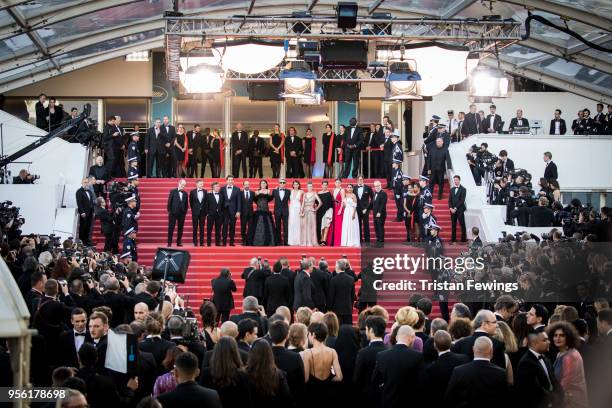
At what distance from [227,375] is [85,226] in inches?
588

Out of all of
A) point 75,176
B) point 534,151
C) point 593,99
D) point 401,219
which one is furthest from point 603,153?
point 75,176

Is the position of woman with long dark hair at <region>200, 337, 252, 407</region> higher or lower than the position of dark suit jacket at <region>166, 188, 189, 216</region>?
lower

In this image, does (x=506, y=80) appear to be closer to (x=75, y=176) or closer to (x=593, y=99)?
(x=75, y=176)

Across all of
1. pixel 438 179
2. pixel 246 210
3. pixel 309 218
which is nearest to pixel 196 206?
pixel 246 210

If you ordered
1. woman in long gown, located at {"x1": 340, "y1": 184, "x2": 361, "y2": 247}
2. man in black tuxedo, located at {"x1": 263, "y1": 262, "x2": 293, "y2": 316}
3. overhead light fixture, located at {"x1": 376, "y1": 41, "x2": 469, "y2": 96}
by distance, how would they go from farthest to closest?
woman in long gown, located at {"x1": 340, "y1": 184, "x2": 361, "y2": 247}
overhead light fixture, located at {"x1": 376, "y1": 41, "x2": 469, "y2": 96}
man in black tuxedo, located at {"x1": 263, "y1": 262, "x2": 293, "y2": 316}

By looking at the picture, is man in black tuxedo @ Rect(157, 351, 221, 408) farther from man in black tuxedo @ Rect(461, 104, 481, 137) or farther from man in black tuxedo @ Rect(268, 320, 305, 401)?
man in black tuxedo @ Rect(461, 104, 481, 137)

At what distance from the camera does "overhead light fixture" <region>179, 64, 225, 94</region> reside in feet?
63.3

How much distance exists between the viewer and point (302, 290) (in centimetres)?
1717

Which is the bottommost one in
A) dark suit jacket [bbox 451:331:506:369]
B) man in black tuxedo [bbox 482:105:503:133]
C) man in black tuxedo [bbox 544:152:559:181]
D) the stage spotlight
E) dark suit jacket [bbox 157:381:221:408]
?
dark suit jacket [bbox 157:381:221:408]

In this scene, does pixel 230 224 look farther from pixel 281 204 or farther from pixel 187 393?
pixel 187 393

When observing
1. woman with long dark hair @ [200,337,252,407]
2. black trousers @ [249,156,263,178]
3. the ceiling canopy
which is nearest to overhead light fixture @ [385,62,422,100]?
the ceiling canopy

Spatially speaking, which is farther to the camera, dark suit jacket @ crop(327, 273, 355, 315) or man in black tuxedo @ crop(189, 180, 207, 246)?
man in black tuxedo @ crop(189, 180, 207, 246)

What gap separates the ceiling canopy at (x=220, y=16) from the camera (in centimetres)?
2364

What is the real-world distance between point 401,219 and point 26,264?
42.3 ft
